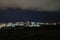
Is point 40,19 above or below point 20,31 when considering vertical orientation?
Result: above

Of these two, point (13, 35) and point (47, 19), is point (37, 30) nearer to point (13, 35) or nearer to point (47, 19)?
point (47, 19)

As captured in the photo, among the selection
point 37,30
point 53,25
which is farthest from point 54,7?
point 37,30

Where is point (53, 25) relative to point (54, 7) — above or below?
below

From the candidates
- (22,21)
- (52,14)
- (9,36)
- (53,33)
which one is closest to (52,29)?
(53,33)

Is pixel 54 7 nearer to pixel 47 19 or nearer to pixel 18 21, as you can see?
pixel 47 19

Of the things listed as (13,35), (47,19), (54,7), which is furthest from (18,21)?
(54,7)

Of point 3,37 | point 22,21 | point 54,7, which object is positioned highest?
point 54,7
